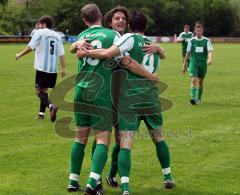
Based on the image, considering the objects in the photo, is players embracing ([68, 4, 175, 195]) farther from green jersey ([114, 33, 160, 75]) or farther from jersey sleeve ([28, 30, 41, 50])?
jersey sleeve ([28, 30, 41, 50])

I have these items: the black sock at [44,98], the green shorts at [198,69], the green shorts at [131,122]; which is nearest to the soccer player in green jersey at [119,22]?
the green shorts at [131,122]

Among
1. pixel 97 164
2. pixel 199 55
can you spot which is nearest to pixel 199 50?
pixel 199 55

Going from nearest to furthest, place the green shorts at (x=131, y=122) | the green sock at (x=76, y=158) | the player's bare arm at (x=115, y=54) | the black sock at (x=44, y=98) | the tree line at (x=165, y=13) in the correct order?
1. the player's bare arm at (x=115, y=54)
2. the green shorts at (x=131, y=122)
3. the green sock at (x=76, y=158)
4. the black sock at (x=44, y=98)
5. the tree line at (x=165, y=13)

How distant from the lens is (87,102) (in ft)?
20.6

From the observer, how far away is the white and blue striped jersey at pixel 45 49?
12.0m

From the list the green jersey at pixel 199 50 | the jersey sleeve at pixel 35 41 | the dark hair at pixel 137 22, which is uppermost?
the dark hair at pixel 137 22

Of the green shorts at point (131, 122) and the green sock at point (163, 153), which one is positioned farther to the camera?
the green sock at point (163, 153)

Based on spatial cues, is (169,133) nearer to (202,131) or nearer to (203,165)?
(202,131)

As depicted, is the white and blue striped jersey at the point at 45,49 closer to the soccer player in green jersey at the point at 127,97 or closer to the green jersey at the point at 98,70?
the soccer player in green jersey at the point at 127,97

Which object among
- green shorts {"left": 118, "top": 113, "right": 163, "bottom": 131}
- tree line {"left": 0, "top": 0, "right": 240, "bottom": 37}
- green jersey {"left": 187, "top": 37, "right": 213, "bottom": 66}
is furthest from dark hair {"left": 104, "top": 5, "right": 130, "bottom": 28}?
tree line {"left": 0, "top": 0, "right": 240, "bottom": 37}

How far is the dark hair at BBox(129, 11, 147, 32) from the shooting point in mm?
6328

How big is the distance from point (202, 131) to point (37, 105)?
5.06 metres

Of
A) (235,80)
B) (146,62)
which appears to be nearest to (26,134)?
(146,62)

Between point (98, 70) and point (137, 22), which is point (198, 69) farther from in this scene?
point (98, 70)
